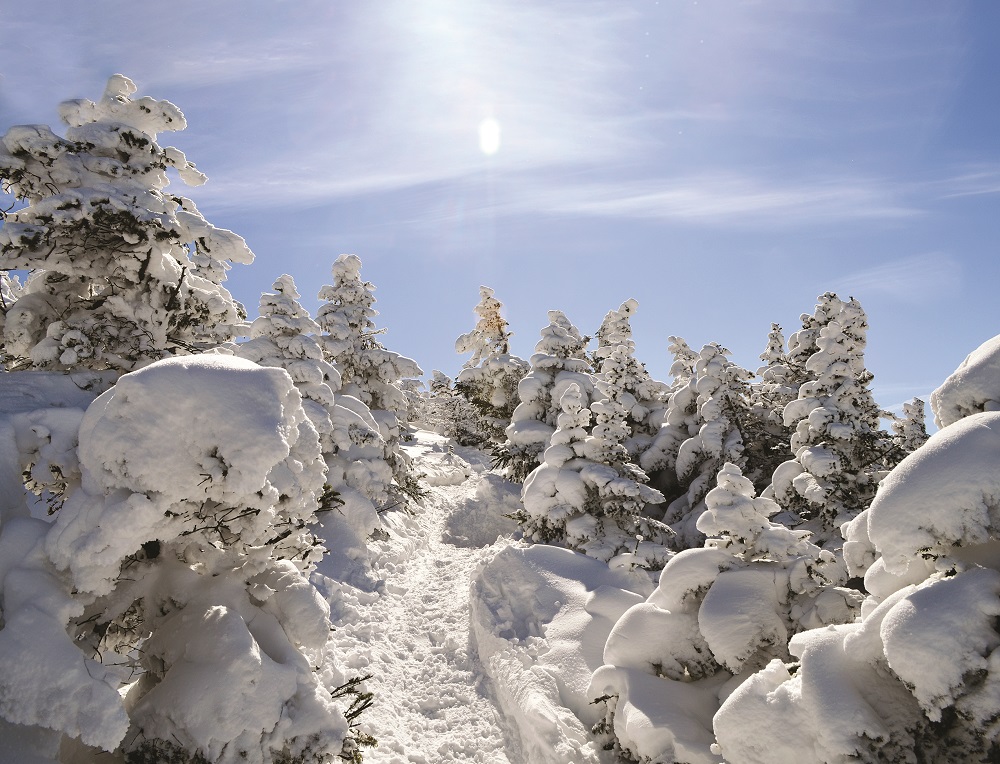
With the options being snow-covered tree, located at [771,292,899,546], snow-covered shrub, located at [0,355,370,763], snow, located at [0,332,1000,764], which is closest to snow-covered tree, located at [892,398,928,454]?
snow-covered tree, located at [771,292,899,546]

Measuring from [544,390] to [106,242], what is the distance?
636 inches

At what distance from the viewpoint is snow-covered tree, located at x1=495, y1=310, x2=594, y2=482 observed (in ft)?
67.3

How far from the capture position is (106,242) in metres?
7.62

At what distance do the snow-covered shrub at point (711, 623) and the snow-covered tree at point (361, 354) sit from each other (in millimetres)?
13374

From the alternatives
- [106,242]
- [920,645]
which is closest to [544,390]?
[106,242]

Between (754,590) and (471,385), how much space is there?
22.2 meters

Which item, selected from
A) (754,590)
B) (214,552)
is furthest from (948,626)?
(214,552)

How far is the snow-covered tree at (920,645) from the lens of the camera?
4.43 meters

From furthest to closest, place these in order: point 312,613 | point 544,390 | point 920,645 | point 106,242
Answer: point 544,390, point 106,242, point 312,613, point 920,645

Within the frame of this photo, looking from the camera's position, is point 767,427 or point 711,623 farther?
point 767,427

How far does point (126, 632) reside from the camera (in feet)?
20.6

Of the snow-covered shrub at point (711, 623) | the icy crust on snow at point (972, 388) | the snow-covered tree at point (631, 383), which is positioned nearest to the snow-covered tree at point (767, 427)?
the snow-covered tree at point (631, 383)

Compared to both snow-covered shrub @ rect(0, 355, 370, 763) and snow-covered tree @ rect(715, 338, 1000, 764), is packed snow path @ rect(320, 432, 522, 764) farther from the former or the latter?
snow-covered tree @ rect(715, 338, 1000, 764)

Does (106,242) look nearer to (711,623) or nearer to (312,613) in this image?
(312,613)
